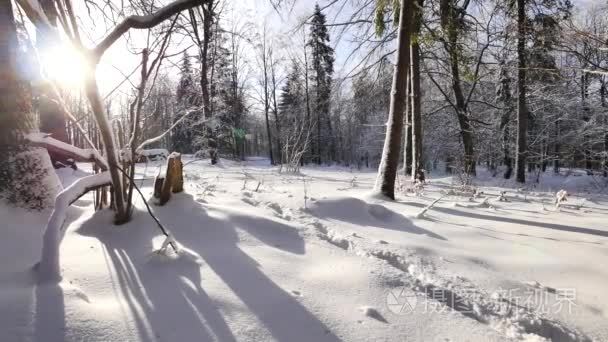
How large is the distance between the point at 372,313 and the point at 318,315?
0.88ft

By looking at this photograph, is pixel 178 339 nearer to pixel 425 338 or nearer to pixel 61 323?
pixel 61 323

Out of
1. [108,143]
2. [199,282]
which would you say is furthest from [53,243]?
[108,143]

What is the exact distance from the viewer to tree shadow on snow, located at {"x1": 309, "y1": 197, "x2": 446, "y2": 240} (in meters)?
3.33

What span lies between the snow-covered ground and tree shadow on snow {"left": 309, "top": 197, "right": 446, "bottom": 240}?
160 mm

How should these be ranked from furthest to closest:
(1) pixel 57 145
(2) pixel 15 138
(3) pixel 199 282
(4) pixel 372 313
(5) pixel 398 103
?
1. (5) pixel 398 103
2. (2) pixel 15 138
3. (1) pixel 57 145
4. (3) pixel 199 282
5. (4) pixel 372 313

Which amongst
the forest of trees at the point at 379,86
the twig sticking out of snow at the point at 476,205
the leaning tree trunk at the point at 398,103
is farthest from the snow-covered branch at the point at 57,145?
the twig sticking out of snow at the point at 476,205

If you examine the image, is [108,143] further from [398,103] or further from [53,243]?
[398,103]

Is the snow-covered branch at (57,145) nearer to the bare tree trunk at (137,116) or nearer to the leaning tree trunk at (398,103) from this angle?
the bare tree trunk at (137,116)

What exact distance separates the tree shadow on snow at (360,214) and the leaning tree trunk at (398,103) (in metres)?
1.21

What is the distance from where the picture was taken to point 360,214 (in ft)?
11.7

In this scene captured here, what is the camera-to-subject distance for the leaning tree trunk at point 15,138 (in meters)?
2.24

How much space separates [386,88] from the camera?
10.5m

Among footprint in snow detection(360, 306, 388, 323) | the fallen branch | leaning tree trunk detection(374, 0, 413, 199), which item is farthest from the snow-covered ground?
leaning tree trunk detection(374, 0, 413, 199)

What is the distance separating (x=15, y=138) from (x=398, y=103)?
174 inches
